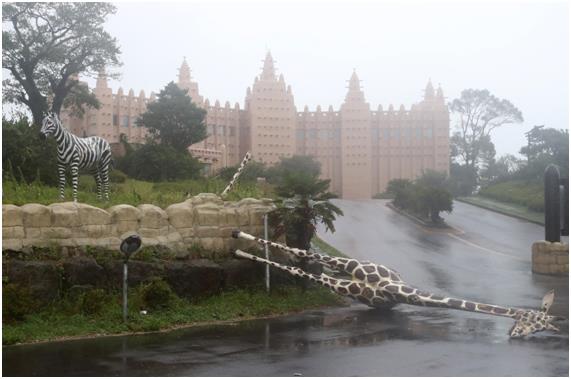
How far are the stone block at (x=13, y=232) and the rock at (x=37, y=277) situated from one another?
544 mm

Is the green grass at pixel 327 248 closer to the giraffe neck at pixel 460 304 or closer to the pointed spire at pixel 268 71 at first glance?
the giraffe neck at pixel 460 304

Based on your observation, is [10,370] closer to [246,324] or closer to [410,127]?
[246,324]

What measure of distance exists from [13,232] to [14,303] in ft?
4.89

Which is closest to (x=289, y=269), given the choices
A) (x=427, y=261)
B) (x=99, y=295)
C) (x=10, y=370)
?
(x=99, y=295)

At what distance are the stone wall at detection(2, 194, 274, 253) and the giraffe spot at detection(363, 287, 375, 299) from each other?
2800 millimetres

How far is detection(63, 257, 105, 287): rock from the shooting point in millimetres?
11305

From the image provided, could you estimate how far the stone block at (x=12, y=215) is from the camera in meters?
11.3

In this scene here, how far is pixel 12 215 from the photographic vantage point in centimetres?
1142

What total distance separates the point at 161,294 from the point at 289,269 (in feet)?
7.55

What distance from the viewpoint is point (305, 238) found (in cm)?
1420

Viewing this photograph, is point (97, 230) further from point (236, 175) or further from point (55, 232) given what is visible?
point (236, 175)

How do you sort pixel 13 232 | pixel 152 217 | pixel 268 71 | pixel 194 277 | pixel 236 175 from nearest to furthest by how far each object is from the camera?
pixel 13 232
pixel 194 277
pixel 152 217
pixel 236 175
pixel 268 71

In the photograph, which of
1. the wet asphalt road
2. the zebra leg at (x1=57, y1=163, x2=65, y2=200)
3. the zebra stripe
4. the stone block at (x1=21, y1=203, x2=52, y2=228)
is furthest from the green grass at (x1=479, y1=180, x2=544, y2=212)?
the stone block at (x1=21, y1=203, x2=52, y2=228)

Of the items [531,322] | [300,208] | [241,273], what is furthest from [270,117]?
[531,322]
